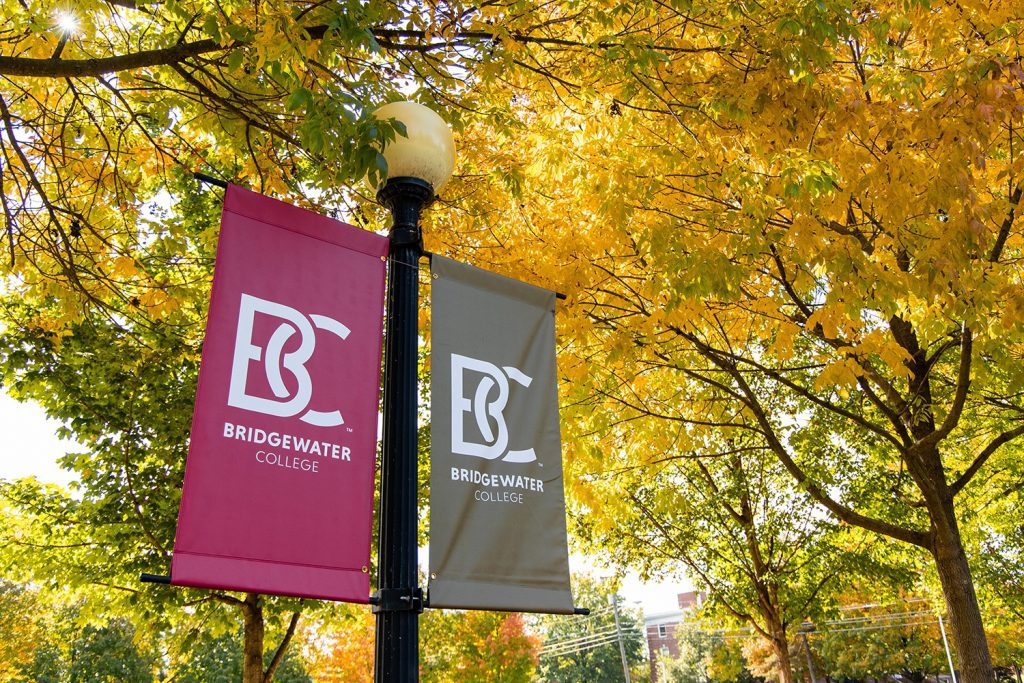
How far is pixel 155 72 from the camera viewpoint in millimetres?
6523

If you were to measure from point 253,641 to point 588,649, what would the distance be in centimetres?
5615

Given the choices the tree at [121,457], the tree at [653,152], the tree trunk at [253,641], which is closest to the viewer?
the tree at [653,152]

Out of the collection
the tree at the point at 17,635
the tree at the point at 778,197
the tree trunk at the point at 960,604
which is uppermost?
the tree at the point at 778,197

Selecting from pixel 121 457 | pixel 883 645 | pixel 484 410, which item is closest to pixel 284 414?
pixel 484 410

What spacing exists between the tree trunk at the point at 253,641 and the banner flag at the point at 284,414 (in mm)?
9902

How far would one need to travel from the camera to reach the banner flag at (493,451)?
318 centimetres

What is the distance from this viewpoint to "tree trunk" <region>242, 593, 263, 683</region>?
11.8m

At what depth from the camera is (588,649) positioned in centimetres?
6288

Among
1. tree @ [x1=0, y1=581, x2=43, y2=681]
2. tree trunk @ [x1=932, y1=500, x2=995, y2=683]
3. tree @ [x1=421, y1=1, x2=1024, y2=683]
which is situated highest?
tree @ [x1=421, y1=1, x2=1024, y2=683]

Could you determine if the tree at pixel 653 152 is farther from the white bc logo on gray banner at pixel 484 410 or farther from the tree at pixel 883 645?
the tree at pixel 883 645

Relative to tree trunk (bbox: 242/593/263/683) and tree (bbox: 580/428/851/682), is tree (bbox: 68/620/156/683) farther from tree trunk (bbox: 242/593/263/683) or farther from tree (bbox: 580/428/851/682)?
tree (bbox: 580/428/851/682)

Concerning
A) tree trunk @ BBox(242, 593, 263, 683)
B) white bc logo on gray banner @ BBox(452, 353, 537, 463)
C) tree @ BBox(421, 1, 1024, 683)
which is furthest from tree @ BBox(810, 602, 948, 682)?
white bc logo on gray banner @ BBox(452, 353, 537, 463)

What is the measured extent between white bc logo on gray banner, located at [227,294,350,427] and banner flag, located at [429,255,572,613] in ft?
1.80

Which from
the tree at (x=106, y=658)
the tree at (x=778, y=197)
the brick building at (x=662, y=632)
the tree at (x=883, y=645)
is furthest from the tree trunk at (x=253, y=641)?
the brick building at (x=662, y=632)
